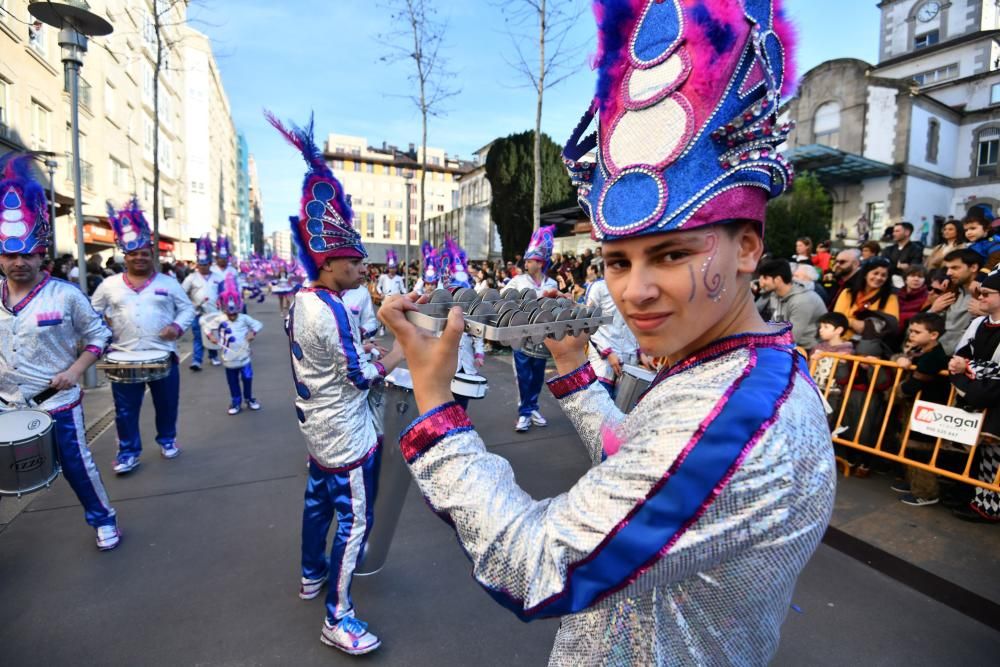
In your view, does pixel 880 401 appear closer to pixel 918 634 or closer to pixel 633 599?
pixel 918 634

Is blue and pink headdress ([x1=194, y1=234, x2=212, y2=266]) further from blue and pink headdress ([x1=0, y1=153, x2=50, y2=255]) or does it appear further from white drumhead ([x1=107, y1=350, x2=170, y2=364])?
blue and pink headdress ([x1=0, y1=153, x2=50, y2=255])

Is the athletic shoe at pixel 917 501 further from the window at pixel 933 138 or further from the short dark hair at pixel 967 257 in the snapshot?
the window at pixel 933 138

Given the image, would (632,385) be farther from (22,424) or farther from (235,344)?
(235,344)

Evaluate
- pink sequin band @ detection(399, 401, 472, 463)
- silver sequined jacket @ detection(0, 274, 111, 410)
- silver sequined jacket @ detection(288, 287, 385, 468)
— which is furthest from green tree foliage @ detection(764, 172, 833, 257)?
pink sequin band @ detection(399, 401, 472, 463)

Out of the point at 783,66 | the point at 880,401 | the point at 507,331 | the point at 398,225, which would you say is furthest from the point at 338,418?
the point at 398,225

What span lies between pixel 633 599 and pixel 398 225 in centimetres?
7925

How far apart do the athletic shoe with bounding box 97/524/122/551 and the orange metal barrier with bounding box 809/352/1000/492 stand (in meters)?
6.21

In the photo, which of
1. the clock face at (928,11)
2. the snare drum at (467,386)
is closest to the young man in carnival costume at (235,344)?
the snare drum at (467,386)

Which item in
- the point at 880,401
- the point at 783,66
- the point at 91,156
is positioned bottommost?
the point at 880,401

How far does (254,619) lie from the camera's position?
302 cm

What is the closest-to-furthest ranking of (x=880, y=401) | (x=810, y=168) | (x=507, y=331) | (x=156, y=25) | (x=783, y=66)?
1. (x=783, y=66)
2. (x=507, y=331)
3. (x=880, y=401)
4. (x=156, y=25)
5. (x=810, y=168)

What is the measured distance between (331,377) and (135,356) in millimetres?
3077

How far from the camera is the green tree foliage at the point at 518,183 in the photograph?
102ft

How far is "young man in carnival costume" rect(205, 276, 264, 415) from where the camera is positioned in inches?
286
